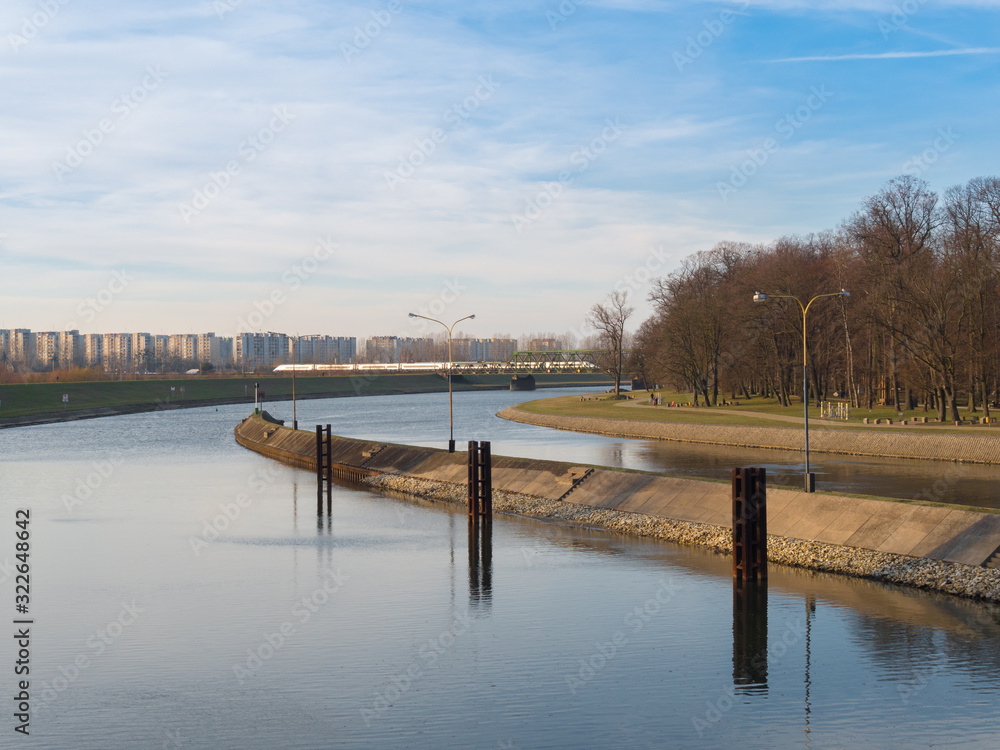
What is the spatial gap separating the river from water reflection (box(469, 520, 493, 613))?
14 centimetres

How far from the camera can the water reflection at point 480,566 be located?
24344 mm

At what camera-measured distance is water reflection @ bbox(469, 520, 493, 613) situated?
24.3 metres

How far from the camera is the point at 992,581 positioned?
22906mm

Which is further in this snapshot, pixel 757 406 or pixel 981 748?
pixel 757 406

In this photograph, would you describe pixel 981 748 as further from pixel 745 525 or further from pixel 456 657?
pixel 745 525

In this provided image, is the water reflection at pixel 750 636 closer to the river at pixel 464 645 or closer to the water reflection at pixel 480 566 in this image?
the river at pixel 464 645

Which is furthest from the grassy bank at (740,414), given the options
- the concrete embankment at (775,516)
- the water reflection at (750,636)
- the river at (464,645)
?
the water reflection at (750,636)

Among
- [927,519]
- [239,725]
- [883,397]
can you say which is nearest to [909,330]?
[883,397]

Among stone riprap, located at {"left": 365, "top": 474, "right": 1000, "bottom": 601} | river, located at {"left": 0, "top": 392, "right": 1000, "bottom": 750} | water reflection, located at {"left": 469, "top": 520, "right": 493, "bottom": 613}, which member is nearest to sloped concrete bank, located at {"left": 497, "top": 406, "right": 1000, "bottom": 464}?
stone riprap, located at {"left": 365, "top": 474, "right": 1000, "bottom": 601}

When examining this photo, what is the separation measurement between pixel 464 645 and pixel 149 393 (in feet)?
432

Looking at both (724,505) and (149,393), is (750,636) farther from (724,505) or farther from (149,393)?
(149,393)

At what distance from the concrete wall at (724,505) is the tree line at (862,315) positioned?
3457cm

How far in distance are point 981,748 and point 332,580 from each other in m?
17.1

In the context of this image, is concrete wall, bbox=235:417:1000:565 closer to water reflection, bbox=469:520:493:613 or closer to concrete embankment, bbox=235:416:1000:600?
concrete embankment, bbox=235:416:1000:600
